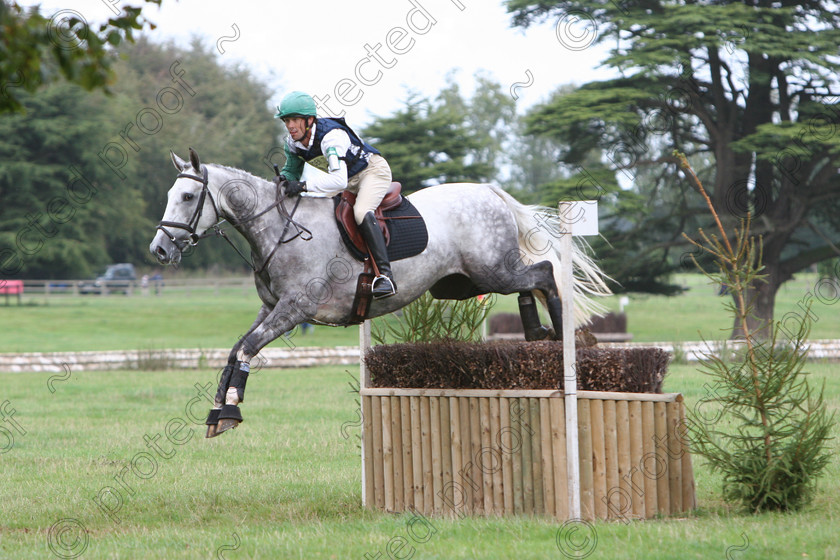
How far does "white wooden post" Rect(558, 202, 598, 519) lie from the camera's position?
5.88m

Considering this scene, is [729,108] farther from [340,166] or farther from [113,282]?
[113,282]

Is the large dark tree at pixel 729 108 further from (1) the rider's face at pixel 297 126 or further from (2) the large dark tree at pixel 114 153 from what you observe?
(1) the rider's face at pixel 297 126

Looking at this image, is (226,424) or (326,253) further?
(326,253)

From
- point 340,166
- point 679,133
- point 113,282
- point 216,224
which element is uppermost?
point 679,133

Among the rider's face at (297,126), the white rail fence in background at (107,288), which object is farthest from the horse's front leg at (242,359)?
the white rail fence in background at (107,288)

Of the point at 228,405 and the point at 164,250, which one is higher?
the point at 164,250

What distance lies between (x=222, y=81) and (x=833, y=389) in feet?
158

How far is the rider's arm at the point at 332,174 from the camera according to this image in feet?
19.0

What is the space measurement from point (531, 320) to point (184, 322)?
27.0 m

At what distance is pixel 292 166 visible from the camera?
627cm

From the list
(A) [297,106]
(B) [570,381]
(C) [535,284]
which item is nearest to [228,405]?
(A) [297,106]

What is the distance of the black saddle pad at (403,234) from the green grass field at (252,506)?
1736 mm

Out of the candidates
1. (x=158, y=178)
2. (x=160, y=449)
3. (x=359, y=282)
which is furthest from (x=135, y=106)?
(x=359, y=282)

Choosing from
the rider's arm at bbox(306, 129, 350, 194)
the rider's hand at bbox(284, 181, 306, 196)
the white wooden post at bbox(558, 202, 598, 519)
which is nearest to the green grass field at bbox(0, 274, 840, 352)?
the rider's hand at bbox(284, 181, 306, 196)
